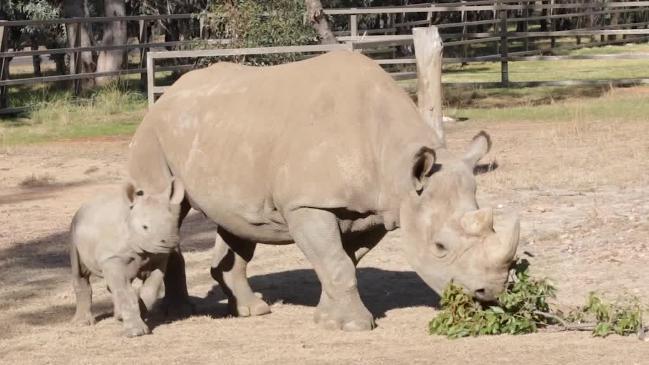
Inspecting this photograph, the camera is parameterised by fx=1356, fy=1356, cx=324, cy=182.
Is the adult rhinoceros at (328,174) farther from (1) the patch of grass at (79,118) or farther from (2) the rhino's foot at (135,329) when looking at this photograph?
(1) the patch of grass at (79,118)

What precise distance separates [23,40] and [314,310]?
42.5 meters

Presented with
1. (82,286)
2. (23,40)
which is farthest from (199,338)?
(23,40)

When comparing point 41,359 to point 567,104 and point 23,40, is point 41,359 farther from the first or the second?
point 23,40

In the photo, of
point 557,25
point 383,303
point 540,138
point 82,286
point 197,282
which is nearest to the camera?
point 82,286

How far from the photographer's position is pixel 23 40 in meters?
50.1

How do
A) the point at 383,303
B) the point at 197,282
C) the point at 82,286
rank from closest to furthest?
1. the point at 82,286
2. the point at 383,303
3. the point at 197,282

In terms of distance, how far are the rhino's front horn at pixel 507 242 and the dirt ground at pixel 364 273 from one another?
0.53 m

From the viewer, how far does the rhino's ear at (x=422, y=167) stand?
26.6 ft

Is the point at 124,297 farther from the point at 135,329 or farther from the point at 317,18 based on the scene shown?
the point at 317,18

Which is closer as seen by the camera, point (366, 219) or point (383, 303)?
point (366, 219)

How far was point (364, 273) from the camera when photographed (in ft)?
36.2

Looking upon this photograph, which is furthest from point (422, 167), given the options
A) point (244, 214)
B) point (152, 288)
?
point (152, 288)

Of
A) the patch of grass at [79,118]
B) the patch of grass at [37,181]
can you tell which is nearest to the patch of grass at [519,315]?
the patch of grass at [37,181]

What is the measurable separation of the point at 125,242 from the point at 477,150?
2343 millimetres
